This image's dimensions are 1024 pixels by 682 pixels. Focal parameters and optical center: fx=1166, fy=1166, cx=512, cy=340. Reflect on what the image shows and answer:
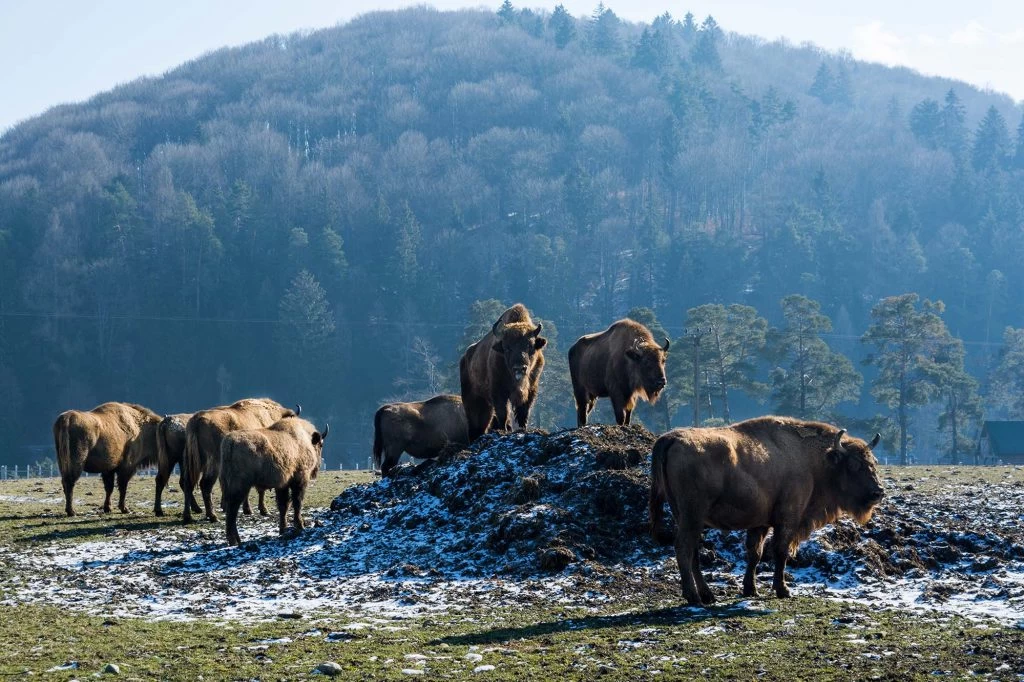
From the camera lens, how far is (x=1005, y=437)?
75.6 meters

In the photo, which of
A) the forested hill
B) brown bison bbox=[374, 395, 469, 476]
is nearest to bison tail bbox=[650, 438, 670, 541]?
brown bison bbox=[374, 395, 469, 476]

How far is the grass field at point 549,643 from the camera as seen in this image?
10.1 meters

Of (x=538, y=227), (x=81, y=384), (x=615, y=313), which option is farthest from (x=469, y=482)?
(x=538, y=227)

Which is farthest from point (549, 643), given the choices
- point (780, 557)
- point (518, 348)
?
point (518, 348)

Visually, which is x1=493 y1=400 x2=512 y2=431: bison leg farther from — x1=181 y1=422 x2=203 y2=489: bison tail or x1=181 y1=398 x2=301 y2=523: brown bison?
x1=181 y1=422 x2=203 y2=489: bison tail

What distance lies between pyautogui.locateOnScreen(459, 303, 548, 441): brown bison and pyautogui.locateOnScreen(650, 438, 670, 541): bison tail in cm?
708

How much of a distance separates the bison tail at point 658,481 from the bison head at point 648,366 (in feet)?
25.8

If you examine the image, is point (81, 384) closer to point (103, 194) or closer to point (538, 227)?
point (103, 194)

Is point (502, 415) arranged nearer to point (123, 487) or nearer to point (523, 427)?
point (523, 427)

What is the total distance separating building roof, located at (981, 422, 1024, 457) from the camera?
245 feet

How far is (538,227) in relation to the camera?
15350 centimetres

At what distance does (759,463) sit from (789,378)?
211ft

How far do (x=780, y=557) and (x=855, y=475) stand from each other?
4.87 ft

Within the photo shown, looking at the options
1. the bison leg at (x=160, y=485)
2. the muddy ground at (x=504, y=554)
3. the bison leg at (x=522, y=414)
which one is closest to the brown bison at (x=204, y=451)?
the muddy ground at (x=504, y=554)
